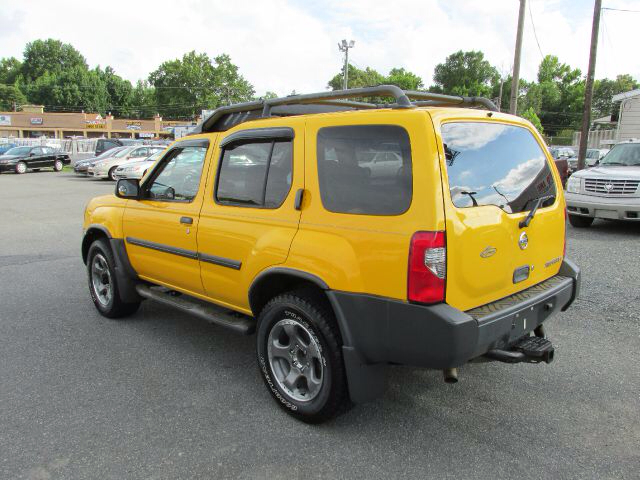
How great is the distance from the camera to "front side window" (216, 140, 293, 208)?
3.22 metres

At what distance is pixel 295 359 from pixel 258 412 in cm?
43

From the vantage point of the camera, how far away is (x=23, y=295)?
5.72 metres

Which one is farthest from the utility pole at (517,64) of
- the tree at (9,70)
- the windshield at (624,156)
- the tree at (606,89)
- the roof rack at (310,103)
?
the tree at (9,70)

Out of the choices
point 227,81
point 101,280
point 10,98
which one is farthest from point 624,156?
point 10,98

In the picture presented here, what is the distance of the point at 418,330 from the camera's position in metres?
2.53

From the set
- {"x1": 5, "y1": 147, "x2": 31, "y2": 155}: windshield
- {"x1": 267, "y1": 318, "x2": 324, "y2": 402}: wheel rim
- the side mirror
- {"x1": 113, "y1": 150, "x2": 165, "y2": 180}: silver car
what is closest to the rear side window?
A: {"x1": 267, "y1": 318, "x2": 324, "y2": 402}: wheel rim

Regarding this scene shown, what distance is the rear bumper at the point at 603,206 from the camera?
346 inches

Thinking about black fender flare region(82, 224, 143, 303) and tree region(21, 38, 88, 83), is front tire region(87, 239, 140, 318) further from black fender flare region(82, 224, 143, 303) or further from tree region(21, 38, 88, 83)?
tree region(21, 38, 88, 83)

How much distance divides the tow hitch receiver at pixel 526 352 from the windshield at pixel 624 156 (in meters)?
8.50

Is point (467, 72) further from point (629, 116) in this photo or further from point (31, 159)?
point (31, 159)

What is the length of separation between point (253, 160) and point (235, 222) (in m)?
0.44

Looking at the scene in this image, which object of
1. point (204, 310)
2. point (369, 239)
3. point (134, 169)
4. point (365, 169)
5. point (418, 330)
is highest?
point (365, 169)

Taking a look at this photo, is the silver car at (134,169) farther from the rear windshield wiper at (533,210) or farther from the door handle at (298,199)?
the rear windshield wiper at (533,210)

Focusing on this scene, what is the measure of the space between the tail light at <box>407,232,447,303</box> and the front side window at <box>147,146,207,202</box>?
80.4 inches
